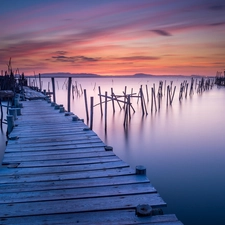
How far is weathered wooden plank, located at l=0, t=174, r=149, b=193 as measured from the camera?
364 centimetres

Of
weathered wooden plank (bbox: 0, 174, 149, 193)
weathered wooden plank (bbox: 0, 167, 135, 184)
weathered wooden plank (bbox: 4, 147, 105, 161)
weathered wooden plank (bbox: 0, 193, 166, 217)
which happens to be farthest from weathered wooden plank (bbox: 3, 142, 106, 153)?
weathered wooden plank (bbox: 0, 193, 166, 217)

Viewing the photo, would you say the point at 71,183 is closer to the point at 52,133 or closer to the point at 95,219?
the point at 95,219

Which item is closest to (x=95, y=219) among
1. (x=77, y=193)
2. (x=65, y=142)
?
(x=77, y=193)

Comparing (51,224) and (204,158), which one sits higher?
(51,224)

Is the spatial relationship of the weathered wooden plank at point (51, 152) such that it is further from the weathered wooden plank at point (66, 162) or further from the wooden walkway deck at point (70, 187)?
the weathered wooden plank at point (66, 162)

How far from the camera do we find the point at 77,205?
3.17 m

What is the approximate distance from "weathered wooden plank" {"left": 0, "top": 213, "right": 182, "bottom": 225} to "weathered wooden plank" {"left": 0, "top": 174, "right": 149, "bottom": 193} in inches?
28.9

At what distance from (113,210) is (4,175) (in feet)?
7.27

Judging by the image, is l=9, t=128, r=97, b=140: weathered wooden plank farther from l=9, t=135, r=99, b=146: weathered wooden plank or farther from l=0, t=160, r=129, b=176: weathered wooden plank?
l=0, t=160, r=129, b=176: weathered wooden plank

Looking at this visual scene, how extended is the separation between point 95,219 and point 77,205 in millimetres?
389

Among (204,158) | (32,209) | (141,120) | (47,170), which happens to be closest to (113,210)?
(32,209)

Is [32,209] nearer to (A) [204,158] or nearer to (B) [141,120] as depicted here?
(A) [204,158]

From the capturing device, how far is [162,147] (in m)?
12.1

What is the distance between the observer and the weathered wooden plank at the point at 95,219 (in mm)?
2811
